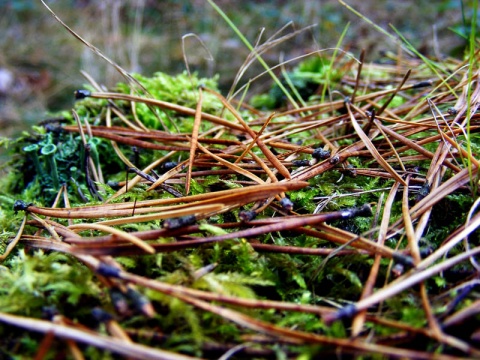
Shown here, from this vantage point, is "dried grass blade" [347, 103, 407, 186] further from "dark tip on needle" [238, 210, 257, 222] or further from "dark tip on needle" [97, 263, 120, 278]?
"dark tip on needle" [97, 263, 120, 278]

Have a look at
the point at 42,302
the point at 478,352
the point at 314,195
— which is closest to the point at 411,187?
the point at 314,195

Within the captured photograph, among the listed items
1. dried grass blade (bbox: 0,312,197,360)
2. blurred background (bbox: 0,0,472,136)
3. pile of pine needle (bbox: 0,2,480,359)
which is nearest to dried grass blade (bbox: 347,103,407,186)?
pile of pine needle (bbox: 0,2,480,359)

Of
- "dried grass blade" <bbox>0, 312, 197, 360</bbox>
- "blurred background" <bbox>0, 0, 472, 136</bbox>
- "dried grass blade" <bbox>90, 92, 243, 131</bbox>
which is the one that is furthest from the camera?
"blurred background" <bbox>0, 0, 472, 136</bbox>

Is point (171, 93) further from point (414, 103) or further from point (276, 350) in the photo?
point (276, 350)

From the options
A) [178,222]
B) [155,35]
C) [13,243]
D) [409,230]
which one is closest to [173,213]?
[178,222]

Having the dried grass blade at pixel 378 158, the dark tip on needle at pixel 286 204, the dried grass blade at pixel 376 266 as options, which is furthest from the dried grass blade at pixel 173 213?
the dried grass blade at pixel 378 158

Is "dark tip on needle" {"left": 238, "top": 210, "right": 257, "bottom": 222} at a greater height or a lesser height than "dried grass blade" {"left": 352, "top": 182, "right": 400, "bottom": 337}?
greater
